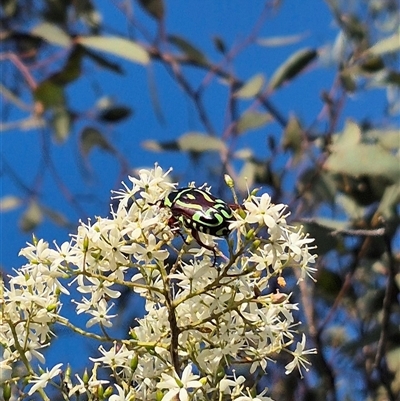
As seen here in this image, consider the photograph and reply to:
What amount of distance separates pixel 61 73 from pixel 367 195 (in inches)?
32.2

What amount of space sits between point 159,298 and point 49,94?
1298mm

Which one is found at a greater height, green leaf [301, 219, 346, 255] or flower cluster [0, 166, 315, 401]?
green leaf [301, 219, 346, 255]

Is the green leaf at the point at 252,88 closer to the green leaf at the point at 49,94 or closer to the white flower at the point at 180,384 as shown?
the green leaf at the point at 49,94

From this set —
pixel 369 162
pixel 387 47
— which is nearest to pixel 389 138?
pixel 387 47

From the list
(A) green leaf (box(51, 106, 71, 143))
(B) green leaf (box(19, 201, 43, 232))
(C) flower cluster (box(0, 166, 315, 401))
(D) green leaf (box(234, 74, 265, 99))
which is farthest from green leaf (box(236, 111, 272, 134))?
(C) flower cluster (box(0, 166, 315, 401))

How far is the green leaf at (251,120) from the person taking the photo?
1877 millimetres

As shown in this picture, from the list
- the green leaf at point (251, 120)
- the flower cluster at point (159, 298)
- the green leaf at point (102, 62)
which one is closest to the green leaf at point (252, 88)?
the green leaf at point (251, 120)

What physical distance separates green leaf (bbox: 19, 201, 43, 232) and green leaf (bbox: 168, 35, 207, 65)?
598mm

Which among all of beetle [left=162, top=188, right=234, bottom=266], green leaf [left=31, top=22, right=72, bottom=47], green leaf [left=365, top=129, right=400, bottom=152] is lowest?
beetle [left=162, top=188, right=234, bottom=266]

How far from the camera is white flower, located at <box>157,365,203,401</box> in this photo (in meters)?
0.61

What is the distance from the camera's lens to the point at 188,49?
2.08 metres

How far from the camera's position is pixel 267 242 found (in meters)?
0.68

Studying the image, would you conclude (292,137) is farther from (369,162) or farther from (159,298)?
(159,298)

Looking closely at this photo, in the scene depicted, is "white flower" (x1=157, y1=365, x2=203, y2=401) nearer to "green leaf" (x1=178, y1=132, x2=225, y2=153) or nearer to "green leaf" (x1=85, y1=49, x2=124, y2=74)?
"green leaf" (x1=178, y1=132, x2=225, y2=153)
